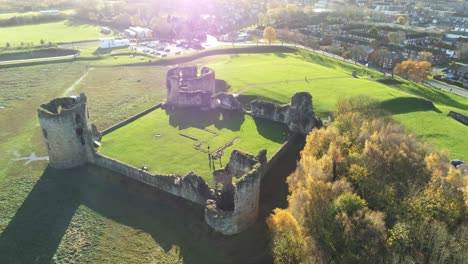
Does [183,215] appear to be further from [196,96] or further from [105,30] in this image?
[105,30]

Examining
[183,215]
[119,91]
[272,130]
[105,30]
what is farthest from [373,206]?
[105,30]

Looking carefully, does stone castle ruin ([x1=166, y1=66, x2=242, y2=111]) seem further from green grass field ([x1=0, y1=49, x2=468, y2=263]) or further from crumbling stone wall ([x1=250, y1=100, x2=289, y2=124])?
green grass field ([x1=0, y1=49, x2=468, y2=263])

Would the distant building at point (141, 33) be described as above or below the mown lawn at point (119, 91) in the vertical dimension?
above

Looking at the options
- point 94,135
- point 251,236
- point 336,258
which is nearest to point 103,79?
point 94,135

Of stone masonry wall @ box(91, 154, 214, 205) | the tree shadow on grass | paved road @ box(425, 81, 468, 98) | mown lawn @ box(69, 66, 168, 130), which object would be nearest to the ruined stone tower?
stone masonry wall @ box(91, 154, 214, 205)

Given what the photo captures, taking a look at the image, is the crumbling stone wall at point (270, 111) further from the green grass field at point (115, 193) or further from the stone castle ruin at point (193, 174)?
the green grass field at point (115, 193)

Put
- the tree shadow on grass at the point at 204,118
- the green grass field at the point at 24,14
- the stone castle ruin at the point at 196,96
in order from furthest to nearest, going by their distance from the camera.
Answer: the green grass field at the point at 24,14 → the stone castle ruin at the point at 196,96 → the tree shadow on grass at the point at 204,118

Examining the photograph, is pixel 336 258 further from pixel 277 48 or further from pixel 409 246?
pixel 277 48

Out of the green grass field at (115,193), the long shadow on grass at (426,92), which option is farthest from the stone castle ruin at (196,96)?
the long shadow on grass at (426,92)
